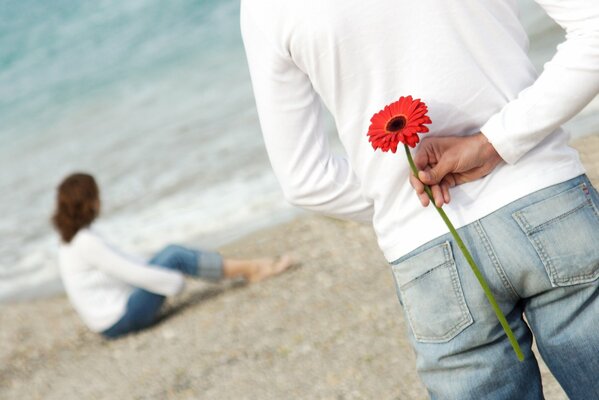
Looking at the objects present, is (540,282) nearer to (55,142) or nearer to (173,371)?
(173,371)

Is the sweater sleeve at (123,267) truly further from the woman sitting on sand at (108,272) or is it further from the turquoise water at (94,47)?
the turquoise water at (94,47)

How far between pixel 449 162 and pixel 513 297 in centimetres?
21

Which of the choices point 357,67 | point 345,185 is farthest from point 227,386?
point 357,67

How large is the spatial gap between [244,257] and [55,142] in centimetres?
645

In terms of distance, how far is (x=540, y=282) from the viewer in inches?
56.9

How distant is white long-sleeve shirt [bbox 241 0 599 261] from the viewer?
142 centimetres

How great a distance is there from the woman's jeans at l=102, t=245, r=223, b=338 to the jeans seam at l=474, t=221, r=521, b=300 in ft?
12.1

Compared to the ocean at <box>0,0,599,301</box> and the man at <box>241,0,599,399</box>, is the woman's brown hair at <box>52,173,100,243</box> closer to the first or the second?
the ocean at <box>0,0,599,301</box>

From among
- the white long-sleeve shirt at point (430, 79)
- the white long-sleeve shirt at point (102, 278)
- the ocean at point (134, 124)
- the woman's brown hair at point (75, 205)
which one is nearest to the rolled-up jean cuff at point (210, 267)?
the white long-sleeve shirt at point (102, 278)

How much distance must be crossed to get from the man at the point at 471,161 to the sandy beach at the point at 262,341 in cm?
165

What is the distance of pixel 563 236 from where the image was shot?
4.70ft

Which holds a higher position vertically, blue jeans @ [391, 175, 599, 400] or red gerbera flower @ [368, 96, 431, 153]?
red gerbera flower @ [368, 96, 431, 153]

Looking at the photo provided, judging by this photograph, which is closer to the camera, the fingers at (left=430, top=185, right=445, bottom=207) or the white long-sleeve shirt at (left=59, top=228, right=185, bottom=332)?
the fingers at (left=430, top=185, right=445, bottom=207)

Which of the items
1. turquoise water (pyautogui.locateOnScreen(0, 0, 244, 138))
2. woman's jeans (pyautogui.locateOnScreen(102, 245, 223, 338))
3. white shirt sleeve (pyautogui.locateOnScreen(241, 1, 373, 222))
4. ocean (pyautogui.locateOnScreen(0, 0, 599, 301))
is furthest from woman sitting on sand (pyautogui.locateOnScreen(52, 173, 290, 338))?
turquoise water (pyautogui.locateOnScreen(0, 0, 244, 138))
